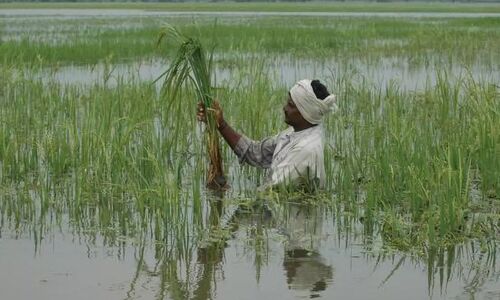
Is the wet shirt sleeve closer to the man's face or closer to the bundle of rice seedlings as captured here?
the bundle of rice seedlings

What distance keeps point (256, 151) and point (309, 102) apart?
60 centimetres

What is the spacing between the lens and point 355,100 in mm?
9078

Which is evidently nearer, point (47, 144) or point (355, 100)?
point (47, 144)

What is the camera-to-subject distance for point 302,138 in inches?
214

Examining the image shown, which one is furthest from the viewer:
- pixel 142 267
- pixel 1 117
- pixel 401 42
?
pixel 401 42

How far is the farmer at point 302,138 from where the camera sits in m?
5.38

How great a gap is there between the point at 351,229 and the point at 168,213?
96cm

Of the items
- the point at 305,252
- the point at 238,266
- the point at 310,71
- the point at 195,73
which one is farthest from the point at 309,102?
the point at 310,71

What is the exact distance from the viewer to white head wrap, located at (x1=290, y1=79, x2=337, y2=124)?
5.37 meters

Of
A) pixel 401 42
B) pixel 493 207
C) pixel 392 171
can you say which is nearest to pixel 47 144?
pixel 392 171

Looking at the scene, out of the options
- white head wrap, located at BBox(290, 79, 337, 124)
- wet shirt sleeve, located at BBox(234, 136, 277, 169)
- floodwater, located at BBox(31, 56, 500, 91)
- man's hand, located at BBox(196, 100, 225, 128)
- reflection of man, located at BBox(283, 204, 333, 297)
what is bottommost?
floodwater, located at BBox(31, 56, 500, 91)

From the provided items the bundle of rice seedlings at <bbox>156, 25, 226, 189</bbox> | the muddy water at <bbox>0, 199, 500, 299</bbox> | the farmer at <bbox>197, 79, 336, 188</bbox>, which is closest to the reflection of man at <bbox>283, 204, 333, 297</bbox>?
the muddy water at <bbox>0, 199, 500, 299</bbox>

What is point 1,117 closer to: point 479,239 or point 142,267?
point 142,267

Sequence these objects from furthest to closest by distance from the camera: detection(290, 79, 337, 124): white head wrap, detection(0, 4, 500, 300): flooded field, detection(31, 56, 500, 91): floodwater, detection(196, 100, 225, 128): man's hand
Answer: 1. detection(31, 56, 500, 91): floodwater
2. detection(196, 100, 225, 128): man's hand
3. detection(290, 79, 337, 124): white head wrap
4. detection(0, 4, 500, 300): flooded field
